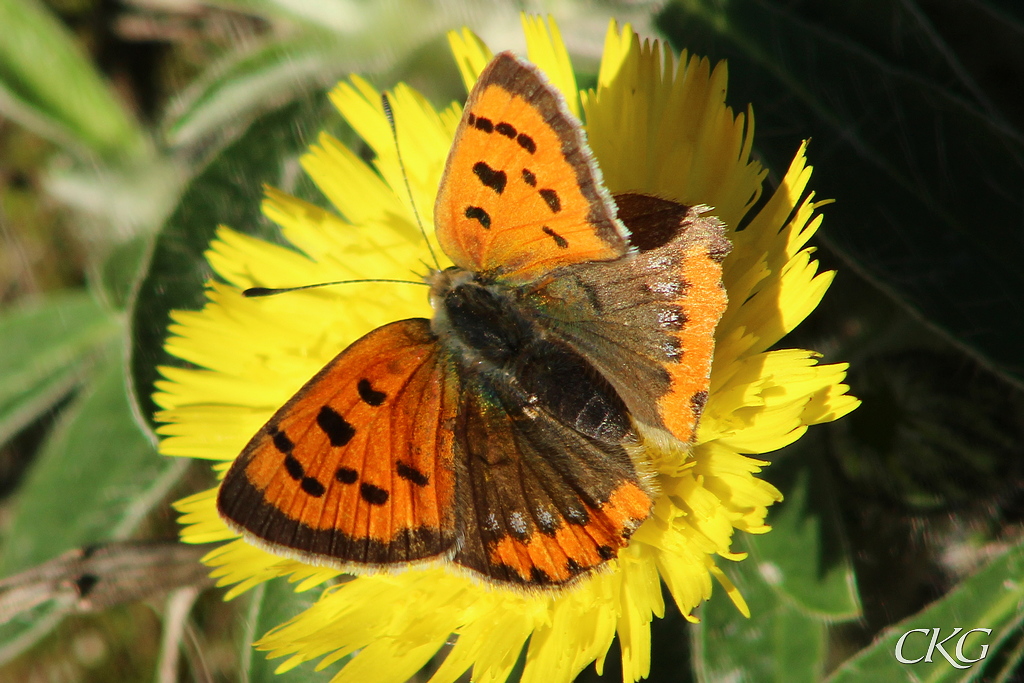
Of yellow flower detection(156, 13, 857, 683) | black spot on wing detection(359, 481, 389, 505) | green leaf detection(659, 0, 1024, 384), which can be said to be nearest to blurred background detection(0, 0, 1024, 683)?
green leaf detection(659, 0, 1024, 384)

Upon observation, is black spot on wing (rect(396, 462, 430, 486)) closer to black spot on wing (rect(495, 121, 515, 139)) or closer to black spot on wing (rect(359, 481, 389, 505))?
black spot on wing (rect(359, 481, 389, 505))

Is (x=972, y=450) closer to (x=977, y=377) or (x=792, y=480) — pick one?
(x=977, y=377)

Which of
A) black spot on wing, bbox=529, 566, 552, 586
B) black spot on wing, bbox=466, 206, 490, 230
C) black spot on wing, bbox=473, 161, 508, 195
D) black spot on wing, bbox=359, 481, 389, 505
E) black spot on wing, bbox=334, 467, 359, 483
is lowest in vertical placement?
black spot on wing, bbox=529, 566, 552, 586

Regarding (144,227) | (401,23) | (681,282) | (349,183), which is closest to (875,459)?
(681,282)

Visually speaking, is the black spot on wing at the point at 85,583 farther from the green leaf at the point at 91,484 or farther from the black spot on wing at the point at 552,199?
the black spot on wing at the point at 552,199

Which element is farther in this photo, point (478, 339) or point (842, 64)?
point (842, 64)

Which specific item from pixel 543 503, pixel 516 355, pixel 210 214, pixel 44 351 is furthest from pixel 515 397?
pixel 44 351
